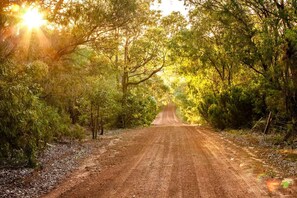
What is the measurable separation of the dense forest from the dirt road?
2167 mm

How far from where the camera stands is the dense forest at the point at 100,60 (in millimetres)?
9133

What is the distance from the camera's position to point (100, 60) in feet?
63.5

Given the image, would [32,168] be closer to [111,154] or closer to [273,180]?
[111,154]

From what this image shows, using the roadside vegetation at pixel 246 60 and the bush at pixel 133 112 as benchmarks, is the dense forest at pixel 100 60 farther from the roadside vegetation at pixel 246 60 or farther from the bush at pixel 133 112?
the bush at pixel 133 112

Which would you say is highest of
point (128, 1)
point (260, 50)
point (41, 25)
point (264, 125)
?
point (128, 1)

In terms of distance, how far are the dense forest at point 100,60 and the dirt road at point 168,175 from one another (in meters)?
2.17

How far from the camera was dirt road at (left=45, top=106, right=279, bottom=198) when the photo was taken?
7.79 m

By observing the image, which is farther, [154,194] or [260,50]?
[260,50]

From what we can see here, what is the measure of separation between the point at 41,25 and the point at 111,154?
21.4 ft

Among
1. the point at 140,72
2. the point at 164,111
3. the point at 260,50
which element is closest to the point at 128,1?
the point at 260,50

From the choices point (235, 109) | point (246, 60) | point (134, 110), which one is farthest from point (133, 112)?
point (246, 60)

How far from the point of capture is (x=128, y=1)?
582 inches

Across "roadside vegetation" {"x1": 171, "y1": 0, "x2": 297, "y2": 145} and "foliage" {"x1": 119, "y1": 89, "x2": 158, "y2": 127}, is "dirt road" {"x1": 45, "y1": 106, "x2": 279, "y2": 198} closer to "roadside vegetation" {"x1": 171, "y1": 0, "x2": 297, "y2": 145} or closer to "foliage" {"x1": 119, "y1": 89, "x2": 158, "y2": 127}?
"roadside vegetation" {"x1": 171, "y1": 0, "x2": 297, "y2": 145}

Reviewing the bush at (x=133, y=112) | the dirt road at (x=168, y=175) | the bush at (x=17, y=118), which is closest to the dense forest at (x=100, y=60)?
the bush at (x=17, y=118)
